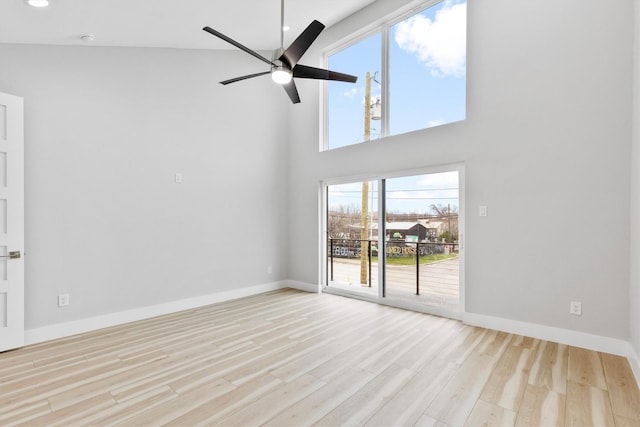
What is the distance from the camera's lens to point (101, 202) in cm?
366

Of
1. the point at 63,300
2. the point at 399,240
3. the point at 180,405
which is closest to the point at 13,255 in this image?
the point at 63,300

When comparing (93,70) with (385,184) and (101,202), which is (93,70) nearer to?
(101,202)

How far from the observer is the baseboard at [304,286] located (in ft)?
17.4

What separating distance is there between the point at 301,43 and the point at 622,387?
3618 millimetres

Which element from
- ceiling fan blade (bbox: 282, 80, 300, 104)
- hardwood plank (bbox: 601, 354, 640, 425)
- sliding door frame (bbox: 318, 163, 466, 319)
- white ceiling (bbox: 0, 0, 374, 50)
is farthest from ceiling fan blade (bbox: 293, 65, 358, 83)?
hardwood plank (bbox: 601, 354, 640, 425)

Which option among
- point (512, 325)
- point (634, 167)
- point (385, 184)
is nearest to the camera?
point (634, 167)

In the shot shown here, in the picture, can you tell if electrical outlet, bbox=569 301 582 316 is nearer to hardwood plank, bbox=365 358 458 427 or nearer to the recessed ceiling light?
hardwood plank, bbox=365 358 458 427

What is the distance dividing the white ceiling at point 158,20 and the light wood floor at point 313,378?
3040 millimetres

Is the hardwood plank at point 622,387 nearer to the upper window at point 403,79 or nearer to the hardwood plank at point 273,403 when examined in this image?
the hardwood plank at point 273,403

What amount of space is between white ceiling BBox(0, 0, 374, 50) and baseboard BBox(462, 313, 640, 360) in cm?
438

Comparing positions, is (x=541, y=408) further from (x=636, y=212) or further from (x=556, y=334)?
(x=636, y=212)

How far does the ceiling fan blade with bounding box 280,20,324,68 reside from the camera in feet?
8.57

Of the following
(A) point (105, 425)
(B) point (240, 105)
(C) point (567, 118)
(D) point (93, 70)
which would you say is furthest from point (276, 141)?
(A) point (105, 425)

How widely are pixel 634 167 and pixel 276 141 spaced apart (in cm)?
456
